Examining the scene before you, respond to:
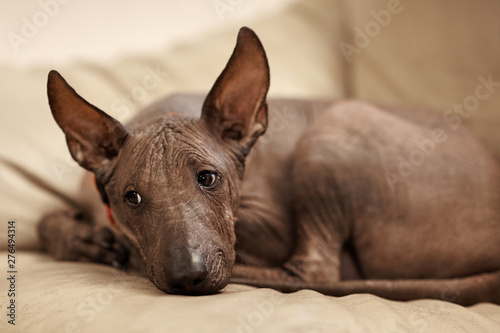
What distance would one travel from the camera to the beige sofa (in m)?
1.32

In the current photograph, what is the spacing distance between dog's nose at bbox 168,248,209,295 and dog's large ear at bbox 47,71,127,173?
567 mm

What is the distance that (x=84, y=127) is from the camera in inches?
72.0

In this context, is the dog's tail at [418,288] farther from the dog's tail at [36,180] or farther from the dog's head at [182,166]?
the dog's tail at [36,180]

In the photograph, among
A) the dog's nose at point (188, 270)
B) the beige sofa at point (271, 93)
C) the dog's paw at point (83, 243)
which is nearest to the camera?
the beige sofa at point (271, 93)

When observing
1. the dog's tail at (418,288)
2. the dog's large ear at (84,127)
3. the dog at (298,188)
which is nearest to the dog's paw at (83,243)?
the dog at (298,188)

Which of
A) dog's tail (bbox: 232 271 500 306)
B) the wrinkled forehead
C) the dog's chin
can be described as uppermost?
the wrinkled forehead

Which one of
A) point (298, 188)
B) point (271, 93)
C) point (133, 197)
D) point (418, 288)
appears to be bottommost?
point (418, 288)

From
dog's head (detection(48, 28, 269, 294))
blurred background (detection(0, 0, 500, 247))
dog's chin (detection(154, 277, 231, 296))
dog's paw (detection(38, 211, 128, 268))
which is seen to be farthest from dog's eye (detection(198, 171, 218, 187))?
blurred background (detection(0, 0, 500, 247))

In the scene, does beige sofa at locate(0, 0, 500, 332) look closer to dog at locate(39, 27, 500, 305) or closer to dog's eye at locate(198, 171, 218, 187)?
dog at locate(39, 27, 500, 305)

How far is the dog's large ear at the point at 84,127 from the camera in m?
1.70

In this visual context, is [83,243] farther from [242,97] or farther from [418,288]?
[418,288]

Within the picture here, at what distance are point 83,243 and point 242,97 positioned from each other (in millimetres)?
878

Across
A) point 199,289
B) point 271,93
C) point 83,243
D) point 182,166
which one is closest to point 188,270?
point 199,289

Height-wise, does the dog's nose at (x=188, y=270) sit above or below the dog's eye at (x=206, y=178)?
below
